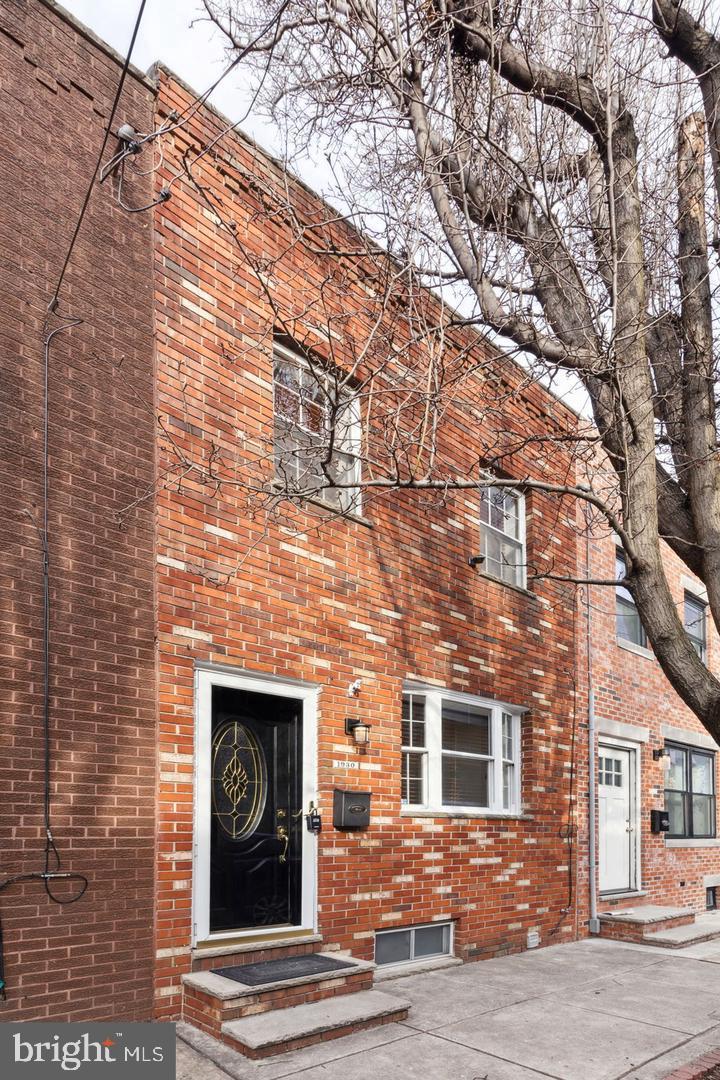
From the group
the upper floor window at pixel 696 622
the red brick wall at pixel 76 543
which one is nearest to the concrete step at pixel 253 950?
the red brick wall at pixel 76 543

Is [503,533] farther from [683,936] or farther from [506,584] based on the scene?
[683,936]

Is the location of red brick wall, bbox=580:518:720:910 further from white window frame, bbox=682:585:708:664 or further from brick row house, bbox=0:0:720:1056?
brick row house, bbox=0:0:720:1056

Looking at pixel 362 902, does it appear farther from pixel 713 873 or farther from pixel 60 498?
pixel 713 873

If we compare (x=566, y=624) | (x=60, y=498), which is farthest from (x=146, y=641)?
(x=566, y=624)

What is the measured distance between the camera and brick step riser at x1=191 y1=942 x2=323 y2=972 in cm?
627

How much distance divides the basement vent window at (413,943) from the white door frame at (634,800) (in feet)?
14.8

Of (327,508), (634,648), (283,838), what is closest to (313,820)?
(283,838)

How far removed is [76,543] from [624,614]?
9681mm

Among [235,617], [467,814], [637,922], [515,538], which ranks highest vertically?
[515,538]

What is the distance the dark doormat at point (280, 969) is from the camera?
6.19 m

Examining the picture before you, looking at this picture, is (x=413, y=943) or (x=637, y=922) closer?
(x=413, y=943)

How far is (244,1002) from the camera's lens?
231 inches

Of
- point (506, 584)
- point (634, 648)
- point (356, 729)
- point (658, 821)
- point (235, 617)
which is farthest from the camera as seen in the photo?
point (634, 648)

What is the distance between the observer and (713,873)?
15.8 meters
